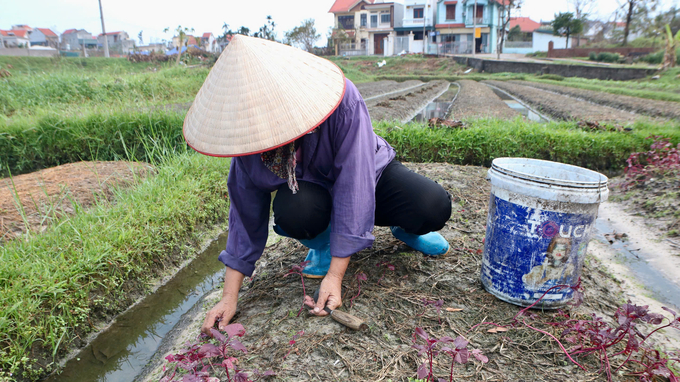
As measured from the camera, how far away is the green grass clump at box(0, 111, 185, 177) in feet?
15.1

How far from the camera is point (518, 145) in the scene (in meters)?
4.14

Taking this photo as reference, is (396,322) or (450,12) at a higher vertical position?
(450,12)

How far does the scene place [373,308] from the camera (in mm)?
1633

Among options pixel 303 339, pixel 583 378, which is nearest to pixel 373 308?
pixel 303 339

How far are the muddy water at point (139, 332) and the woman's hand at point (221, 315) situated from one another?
45 cm

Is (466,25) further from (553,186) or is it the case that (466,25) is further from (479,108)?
(553,186)

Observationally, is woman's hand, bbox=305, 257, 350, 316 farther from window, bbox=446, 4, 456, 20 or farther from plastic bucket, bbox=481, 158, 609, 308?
window, bbox=446, 4, 456, 20

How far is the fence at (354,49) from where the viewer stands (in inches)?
1368

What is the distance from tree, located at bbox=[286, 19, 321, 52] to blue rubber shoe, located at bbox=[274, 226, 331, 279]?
33.2 meters

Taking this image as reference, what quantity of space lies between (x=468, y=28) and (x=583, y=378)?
36.6 metres

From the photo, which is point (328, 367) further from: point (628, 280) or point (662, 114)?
point (662, 114)

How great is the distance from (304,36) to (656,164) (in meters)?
33.2

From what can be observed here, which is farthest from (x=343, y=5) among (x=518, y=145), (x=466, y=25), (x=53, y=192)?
(x=53, y=192)

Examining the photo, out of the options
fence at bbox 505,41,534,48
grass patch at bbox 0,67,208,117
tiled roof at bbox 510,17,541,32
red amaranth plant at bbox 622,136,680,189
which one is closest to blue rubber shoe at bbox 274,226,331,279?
red amaranth plant at bbox 622,136,680,189
